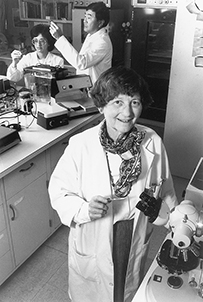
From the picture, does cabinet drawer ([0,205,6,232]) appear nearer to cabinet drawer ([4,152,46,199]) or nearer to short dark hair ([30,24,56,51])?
cabinet drawer ([4,152,46,199])

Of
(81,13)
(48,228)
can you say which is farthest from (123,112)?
(81,13)

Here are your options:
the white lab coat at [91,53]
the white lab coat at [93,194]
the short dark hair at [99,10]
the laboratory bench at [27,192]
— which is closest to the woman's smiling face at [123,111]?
the white lab coat at [93,194]

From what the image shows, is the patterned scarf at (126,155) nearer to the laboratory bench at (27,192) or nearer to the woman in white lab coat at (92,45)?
the laboratory bench at (27,192)

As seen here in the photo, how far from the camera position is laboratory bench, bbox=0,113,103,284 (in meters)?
1.72

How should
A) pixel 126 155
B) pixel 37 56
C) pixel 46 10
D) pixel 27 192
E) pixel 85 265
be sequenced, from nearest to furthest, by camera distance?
pixel 126 155 < pixel 85 265 < pixel 27 192 < pixel 37 56 < pixel 46 10

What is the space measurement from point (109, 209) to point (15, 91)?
171cm

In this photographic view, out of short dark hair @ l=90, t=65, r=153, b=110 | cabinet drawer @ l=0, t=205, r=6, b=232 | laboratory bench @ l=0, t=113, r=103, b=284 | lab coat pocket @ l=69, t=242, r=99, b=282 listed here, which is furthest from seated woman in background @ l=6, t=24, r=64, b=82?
lab coat pocket @ l=69, t=242, r=99, b=282

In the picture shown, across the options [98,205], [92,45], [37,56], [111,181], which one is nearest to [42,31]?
[37,56]

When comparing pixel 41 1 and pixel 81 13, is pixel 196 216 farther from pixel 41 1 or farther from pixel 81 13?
pixel 41 1

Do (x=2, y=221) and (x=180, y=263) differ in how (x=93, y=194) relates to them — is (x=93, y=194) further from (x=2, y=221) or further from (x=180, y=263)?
(x=2, y=221)

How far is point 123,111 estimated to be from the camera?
3.72ft

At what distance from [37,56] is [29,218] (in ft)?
5.44

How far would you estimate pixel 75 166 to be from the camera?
122 centimetres

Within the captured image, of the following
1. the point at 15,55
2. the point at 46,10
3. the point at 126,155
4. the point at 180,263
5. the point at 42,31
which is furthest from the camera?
the point at 46,10
